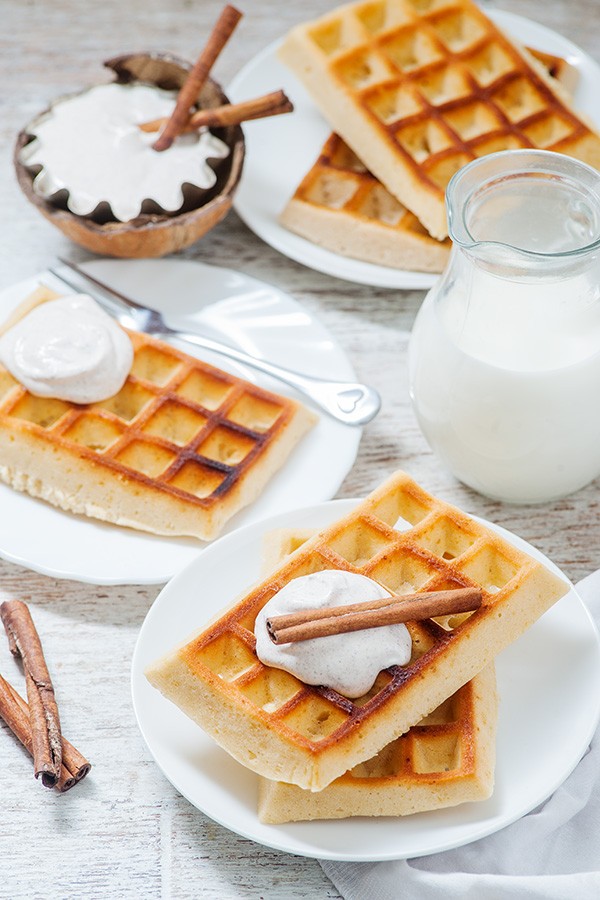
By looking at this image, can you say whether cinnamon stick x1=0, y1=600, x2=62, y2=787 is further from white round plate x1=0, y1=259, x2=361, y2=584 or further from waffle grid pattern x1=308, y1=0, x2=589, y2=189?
waffle grid pattern x1=308, y1=0, x2=589, y2=189

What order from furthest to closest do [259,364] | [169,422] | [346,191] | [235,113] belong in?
[346,191] → [235,113] → [259,364] → [169,422]

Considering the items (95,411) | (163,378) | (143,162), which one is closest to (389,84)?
(143,162)

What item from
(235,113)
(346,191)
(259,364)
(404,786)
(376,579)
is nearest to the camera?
(404,786)

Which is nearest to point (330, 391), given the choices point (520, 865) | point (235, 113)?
point (235, 113)

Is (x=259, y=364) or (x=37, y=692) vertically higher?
(x=259, y=364)

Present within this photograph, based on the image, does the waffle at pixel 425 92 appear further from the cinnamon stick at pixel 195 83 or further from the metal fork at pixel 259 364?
the metal fork at pixel 259 364

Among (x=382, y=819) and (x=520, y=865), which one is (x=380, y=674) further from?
(x=520, y=865)

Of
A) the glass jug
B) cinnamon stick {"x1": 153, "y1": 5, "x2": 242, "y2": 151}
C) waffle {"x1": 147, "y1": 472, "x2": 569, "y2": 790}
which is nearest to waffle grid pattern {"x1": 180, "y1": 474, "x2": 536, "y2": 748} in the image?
waffle {"x1": 147, "y1": 472, "x2": 569, "y2": 790}
